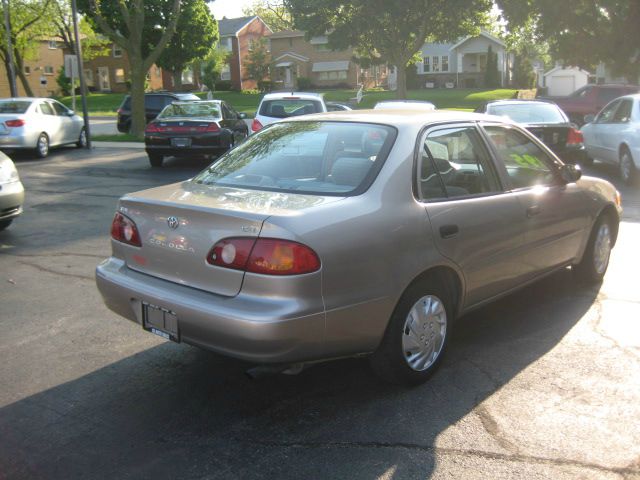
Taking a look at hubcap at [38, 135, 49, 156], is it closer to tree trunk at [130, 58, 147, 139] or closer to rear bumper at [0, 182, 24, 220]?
tree trunk at [130, 58, 147, 139]

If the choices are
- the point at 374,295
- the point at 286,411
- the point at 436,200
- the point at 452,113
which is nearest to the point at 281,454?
the point at 286,411

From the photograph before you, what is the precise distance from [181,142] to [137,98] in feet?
30.1

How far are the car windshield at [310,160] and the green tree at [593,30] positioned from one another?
3000 cm

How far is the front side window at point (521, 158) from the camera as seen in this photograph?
16.5 feet

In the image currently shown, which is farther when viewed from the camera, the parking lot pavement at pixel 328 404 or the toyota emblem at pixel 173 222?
the toyota emblem at pixel 173 222

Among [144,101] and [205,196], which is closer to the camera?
[205,196]

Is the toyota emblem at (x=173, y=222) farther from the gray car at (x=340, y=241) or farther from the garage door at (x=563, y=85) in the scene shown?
the garage door at (x=563, y=85)

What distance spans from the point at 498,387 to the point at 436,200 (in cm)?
118

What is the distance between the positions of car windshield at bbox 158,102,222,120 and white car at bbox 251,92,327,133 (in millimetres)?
Answer: 1236

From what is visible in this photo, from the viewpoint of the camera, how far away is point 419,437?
3.53m

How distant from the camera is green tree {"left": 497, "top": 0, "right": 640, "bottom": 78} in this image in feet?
101

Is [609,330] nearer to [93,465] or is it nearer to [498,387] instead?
[498,387]

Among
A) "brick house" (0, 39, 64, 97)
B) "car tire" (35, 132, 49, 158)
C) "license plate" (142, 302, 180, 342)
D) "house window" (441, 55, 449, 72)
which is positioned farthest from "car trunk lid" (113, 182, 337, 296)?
"house window" (441, 55, 449, 72)

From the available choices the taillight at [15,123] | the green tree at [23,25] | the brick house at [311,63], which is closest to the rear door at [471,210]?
the taillight at [15,123]
